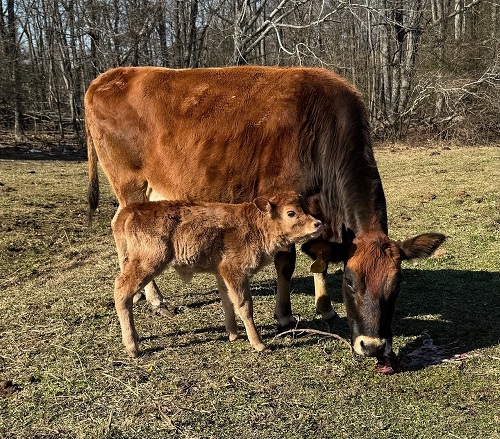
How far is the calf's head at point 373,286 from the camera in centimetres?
366

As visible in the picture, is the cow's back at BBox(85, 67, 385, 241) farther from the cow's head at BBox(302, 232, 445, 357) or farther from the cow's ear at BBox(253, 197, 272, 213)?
the cow's ear at BBox(253, 197, 272, 213)

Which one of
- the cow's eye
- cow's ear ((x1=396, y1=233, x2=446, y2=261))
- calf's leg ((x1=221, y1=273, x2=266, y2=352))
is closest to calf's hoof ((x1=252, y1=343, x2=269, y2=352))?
calf's leg ((x1=221, y1=273, x2=266, y2=352))

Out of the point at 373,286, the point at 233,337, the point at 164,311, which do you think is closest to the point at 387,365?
the point at 373,286

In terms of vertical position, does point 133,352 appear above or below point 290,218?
below

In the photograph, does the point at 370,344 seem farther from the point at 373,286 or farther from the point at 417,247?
the point at 417,247

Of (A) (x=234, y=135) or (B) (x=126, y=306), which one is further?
(A) (x=234, y=135)

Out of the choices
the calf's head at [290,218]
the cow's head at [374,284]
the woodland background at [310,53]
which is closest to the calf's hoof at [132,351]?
the calf's head at [290,218]

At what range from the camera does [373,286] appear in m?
3.72

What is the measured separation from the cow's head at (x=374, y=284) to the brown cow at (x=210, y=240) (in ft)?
1.33

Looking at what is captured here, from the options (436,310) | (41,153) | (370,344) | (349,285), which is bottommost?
(436,310)

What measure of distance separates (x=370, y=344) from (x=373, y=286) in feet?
1.30

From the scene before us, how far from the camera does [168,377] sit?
3766mm

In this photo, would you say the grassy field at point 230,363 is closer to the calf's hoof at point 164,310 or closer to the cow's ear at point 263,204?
the calf's hoof at point 164,310

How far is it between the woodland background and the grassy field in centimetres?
1325
